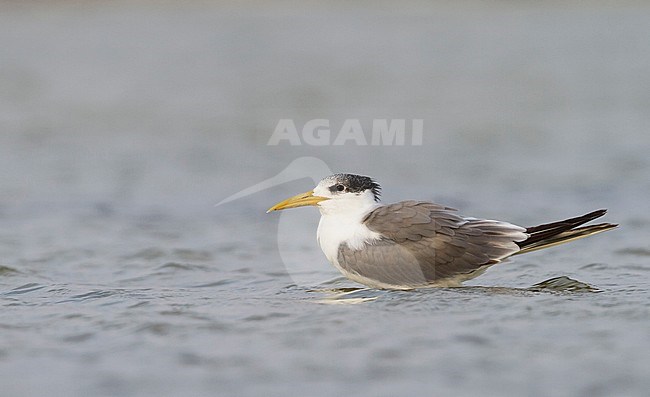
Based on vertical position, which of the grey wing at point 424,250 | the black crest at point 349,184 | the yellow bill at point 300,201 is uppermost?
the black crest at point 349,184

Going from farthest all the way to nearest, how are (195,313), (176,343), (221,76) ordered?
(221,76) → (195,313) → (176,343)

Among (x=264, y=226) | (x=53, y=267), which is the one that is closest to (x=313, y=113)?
(x=264, y=226)

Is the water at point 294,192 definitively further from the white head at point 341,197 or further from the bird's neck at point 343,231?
the white head at point 341,197

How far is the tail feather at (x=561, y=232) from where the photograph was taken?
325 inches

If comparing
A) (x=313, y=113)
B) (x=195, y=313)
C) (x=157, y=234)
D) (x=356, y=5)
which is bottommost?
(x=195, y=313)

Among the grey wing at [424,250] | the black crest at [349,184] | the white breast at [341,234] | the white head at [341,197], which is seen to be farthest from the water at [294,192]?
the black crest at [349,184]

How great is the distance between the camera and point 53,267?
9812 mm

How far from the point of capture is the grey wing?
837 centimetres

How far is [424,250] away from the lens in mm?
8383

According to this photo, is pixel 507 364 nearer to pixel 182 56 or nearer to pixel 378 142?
pixel 378 142

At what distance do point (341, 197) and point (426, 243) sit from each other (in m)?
0.79

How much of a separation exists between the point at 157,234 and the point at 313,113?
7265 millimetres

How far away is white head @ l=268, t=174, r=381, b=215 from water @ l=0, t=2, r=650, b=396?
2.08ft

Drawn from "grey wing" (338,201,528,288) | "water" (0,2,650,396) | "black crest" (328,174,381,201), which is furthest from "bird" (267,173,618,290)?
"black crest" (328,174,381,201)
